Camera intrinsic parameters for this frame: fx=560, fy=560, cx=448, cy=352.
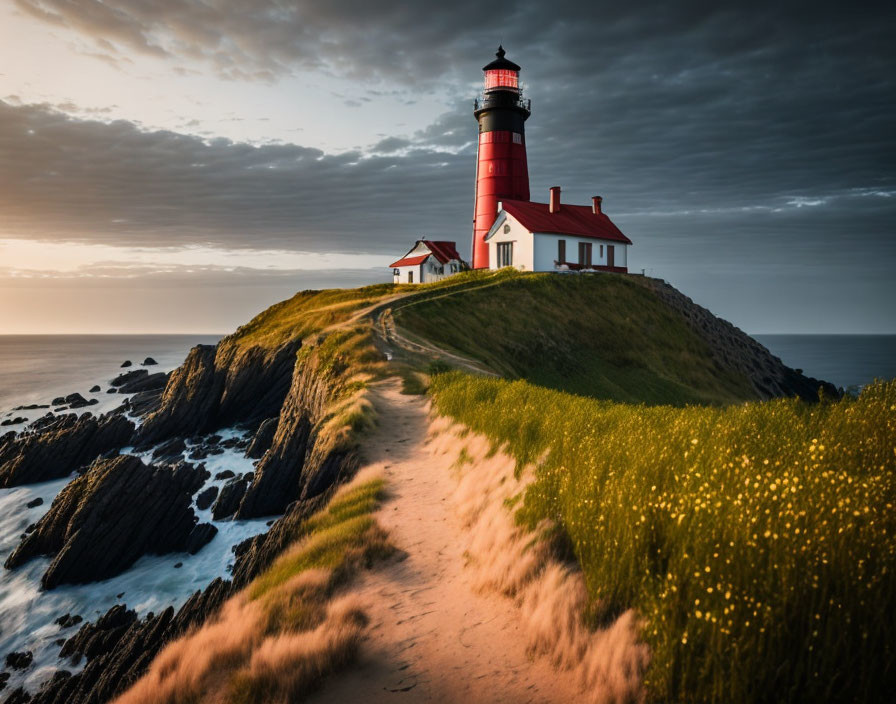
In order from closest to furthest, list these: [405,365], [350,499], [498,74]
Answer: [350,499] → [405,365] → [498,74]

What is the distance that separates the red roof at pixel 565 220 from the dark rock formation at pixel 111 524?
35.2 m

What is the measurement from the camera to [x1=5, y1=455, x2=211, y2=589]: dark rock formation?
17.0m

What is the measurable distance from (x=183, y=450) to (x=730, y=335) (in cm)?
4679

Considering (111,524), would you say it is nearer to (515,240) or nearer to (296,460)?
(296,460)

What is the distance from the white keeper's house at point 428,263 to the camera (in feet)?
198

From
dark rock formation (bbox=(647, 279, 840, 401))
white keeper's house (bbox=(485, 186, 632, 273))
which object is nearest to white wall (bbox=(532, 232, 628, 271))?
white keeper's house (bbox=(485, 186, 632, 273))

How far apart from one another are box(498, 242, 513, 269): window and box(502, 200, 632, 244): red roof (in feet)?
9.30

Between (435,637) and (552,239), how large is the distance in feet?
148

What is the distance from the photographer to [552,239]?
157 ft

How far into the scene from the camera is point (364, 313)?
33.7 meters

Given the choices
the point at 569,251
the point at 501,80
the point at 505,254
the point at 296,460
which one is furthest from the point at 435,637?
the point at 501,80

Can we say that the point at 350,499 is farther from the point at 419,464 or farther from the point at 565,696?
the point at 565,696

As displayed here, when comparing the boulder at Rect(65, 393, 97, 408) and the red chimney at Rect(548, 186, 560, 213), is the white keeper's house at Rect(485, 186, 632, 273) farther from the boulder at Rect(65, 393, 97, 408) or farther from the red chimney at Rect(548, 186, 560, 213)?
the boulder at Rect(65, 393, 97, 408)

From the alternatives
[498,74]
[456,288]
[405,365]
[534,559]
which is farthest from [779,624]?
[498,74]
